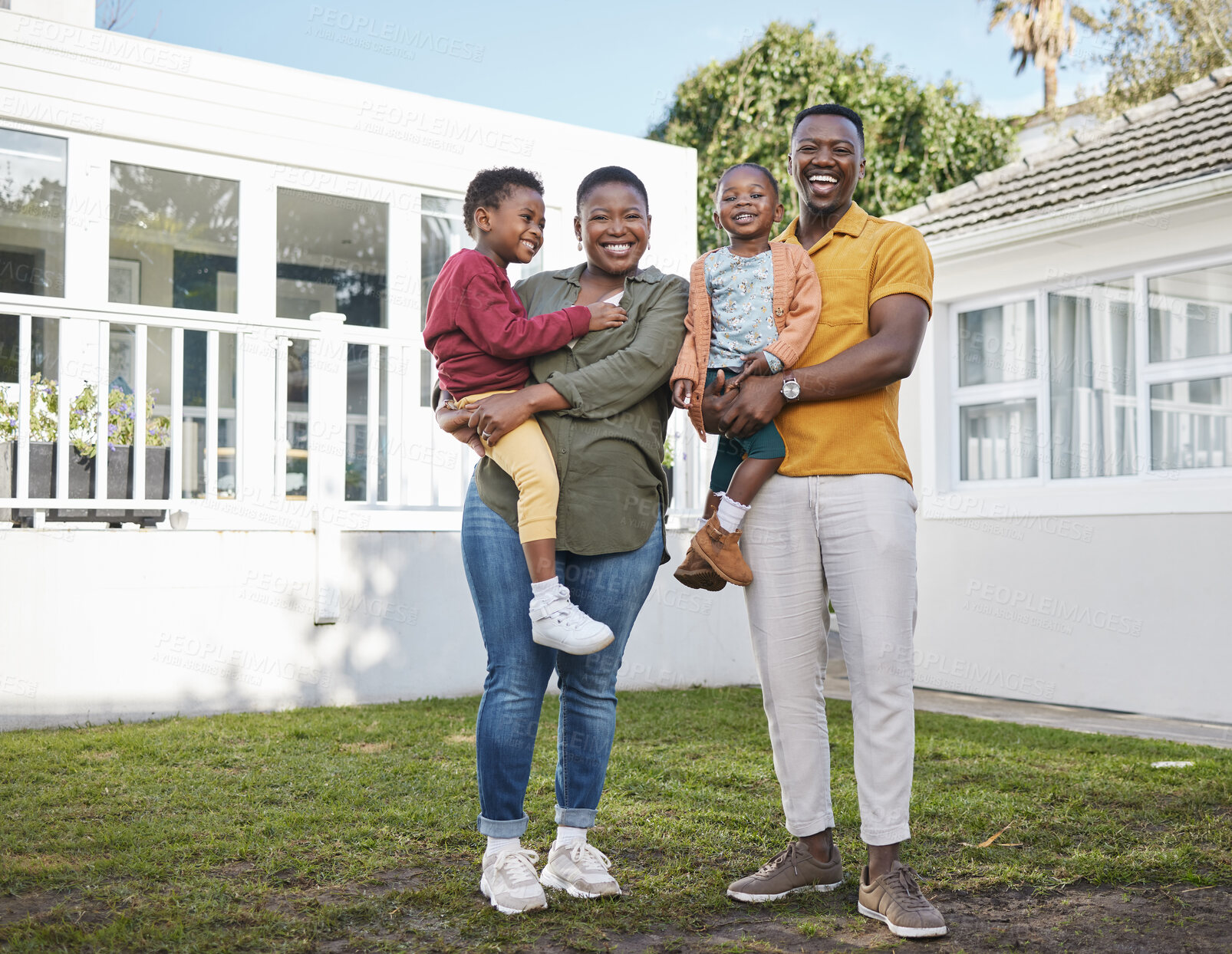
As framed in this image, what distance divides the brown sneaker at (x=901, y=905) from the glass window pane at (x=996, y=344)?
6.21 m

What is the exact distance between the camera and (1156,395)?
750cm

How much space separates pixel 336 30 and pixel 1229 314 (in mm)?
6367

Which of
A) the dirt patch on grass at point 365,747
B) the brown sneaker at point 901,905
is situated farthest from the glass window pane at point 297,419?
the brown sneaker at point 901,905

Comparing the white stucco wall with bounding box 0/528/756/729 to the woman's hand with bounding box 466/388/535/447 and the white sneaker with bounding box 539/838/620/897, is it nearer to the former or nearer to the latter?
the white sneaker with bounding box 539/838/620/897

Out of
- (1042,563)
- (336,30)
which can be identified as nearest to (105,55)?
(336,30)

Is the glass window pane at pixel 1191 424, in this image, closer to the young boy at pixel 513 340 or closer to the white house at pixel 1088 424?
the white house at pixel 1088 424

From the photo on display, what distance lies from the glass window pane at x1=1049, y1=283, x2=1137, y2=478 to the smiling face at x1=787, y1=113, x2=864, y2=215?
5552 mm

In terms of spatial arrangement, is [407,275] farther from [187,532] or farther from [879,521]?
[879,521]

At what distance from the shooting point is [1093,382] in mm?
7879

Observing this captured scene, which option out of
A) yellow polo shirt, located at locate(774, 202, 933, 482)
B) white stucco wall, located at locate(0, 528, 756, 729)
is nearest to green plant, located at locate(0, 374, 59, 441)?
white stucco wall, located at locate(0, 528, 756, 729)

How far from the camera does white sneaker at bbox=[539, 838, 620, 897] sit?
2885 millimetres

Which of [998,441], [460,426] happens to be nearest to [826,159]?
[460,426]

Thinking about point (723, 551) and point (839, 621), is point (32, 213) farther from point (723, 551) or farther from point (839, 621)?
point (839, 621)

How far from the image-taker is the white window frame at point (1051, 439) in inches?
281
